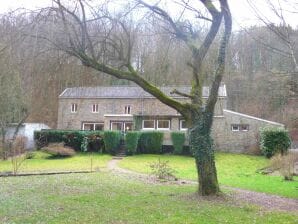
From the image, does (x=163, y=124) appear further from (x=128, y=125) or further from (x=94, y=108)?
(x=94, y=108)

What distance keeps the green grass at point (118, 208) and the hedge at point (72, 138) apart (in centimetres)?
2492

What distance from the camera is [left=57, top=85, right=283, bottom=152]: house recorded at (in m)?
41.2

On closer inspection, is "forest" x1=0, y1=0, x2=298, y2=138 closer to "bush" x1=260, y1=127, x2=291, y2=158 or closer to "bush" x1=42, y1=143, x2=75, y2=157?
"bush" x1=260, y1=127, x2=291, y2=158

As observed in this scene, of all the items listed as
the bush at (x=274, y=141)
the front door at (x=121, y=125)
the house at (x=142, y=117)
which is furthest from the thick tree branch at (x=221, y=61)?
the front door at (x=121, y=125)

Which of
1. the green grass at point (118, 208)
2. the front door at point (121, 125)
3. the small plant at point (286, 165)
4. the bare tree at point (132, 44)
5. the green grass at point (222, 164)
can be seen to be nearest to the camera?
the green grass at point (118, 208)

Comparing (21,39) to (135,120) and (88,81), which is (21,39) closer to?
(88,81)

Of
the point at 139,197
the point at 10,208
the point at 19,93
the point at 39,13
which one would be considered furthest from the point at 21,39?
the point at 19,93

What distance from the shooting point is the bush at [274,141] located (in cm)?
3703

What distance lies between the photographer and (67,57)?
1430cm

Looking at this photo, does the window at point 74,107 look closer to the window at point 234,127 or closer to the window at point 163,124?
the window at point 163,124

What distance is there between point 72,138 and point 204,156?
2835 centimetres

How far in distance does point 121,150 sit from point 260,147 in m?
13.0

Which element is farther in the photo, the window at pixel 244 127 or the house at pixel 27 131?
the house at pixel 27 131

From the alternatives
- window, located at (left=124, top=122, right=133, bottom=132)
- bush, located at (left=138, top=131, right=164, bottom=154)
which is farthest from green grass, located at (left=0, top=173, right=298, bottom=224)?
window, located at (left=124, top=122, right=133, bottom=132)
